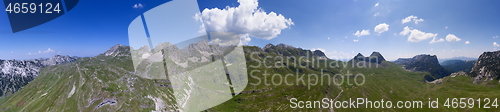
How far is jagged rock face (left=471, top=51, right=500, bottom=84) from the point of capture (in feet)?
286

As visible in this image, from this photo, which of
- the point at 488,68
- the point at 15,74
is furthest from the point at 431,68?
the point at 15,74

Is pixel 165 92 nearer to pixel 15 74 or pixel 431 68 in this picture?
pixel 15 74

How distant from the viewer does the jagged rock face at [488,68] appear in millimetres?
87275

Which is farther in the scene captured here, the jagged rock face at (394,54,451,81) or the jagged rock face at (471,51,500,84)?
the jagged rock face at (394,54,451,81)

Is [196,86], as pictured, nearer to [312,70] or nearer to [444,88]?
[312,70]

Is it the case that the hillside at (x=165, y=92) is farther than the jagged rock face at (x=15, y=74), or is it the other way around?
the jagged rock face at (x=15, y=74)

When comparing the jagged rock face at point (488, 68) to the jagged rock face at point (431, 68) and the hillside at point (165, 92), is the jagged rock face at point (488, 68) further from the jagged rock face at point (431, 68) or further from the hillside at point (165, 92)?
the jagged rock face at point (431, 68)

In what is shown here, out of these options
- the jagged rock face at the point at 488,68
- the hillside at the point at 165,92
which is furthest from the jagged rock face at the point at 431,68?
the hillside at the point at 165,92

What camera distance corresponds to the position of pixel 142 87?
73.6m

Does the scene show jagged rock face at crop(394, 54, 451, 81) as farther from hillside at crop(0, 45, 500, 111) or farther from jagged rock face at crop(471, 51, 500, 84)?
hillside at crop(0, 45, 500, 111)

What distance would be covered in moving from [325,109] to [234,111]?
143ft

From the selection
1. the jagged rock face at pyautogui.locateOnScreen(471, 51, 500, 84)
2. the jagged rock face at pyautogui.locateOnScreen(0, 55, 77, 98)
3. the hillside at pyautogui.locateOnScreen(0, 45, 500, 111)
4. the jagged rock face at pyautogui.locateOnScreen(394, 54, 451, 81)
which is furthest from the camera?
the jagged rock face at pyautogui.locateOnScreen(394, 54, 451, 81)

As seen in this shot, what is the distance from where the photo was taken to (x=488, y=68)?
91.8 m

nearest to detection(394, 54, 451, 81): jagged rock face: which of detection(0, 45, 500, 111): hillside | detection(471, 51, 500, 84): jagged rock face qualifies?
detection(471, 51, 500, 84): jagged rock face
